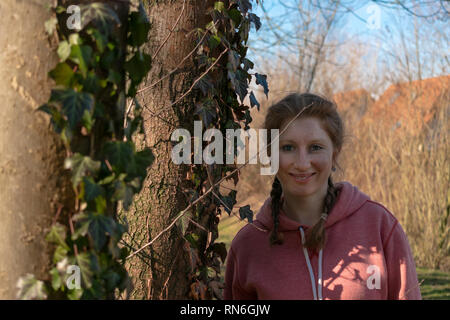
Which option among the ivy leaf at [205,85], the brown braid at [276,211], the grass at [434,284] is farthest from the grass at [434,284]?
the ivy leaf at [205,85]

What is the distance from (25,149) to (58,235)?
0.26 metres

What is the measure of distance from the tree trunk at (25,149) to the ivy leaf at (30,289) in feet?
0.08

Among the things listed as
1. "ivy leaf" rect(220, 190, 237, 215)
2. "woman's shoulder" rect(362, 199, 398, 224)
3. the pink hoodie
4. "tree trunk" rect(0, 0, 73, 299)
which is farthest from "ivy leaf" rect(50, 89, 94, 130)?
"woman's shoulder" rect(362, 199, 398, 224)

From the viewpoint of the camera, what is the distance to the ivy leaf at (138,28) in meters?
1.50

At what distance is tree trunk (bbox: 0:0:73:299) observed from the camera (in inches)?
54.9

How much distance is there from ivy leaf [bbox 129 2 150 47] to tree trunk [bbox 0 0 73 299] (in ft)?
0.80

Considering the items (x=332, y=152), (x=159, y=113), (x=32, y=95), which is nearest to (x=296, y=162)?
(x=332, y=152)

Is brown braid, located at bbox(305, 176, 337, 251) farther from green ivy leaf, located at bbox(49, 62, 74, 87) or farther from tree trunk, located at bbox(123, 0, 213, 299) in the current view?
green ivy leaf, located at bbox(49, 62, 74, 87)

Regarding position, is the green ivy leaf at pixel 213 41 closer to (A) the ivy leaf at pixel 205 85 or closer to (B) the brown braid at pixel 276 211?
(A) the ivy leaf at pixel 205 85

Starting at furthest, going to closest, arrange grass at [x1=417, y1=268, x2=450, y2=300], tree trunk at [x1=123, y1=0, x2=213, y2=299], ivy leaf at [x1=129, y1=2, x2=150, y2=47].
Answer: grass at [x1=417, y1=268, x2=450, y2=300], tree trunk at [x1=123, y1=0, x2=213, y2=299], ivy leaf at [x1=129, y1=2, x2=150, y2=47]

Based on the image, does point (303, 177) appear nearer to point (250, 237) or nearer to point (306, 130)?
point (306, 130)

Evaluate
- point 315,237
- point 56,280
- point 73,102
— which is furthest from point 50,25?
point 315,237

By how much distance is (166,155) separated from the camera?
2.28 meters
